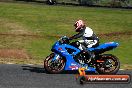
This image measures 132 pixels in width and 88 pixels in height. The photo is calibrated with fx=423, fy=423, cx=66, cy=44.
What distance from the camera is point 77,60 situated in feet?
55.9

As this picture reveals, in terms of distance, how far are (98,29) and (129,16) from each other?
9.46m

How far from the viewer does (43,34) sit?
2939cm

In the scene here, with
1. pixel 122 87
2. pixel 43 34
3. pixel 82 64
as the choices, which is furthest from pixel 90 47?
pixel 43 34

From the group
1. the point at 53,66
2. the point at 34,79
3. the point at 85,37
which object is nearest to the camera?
the point at 34,79

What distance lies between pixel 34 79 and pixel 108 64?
10.3 feet

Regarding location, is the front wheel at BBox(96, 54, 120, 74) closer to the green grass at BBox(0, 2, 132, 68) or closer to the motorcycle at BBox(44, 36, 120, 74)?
the motorcycle at BBox(44, 36, 120, 74)

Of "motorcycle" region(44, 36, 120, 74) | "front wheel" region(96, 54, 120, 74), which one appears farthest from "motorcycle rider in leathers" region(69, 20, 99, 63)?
"front wheel" region(96, 54, 120, 74)

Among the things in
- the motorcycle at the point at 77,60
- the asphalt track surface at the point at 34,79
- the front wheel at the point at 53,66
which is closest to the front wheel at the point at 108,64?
the motorcycle at the point at 77,60

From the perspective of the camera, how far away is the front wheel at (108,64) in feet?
54.9

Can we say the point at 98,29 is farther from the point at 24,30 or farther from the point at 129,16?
the point at 129,16

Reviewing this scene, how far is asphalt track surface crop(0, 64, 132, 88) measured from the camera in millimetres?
14430

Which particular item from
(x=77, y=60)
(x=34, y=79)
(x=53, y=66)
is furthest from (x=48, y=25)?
(x=34, y=79)

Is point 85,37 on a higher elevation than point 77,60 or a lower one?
higher

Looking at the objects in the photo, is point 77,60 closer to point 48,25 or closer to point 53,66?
point 53,66
